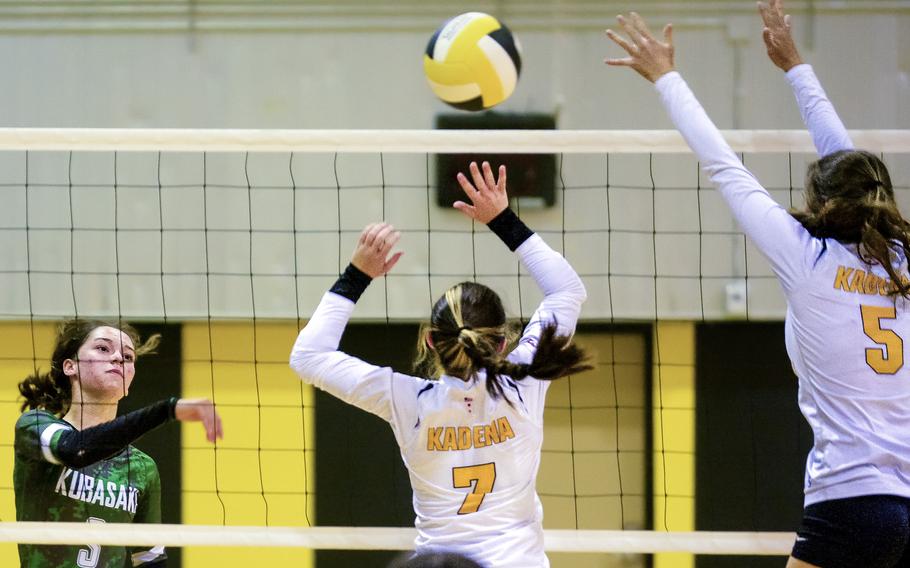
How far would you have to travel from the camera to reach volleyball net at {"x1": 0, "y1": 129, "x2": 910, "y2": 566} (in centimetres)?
688

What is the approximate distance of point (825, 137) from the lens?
2.92 metres

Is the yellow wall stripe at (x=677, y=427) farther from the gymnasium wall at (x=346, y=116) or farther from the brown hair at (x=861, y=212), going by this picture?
the brown hair at (x=861, y=212)

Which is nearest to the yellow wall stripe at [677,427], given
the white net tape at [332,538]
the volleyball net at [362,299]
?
Result: the volleyball net at [362,299]

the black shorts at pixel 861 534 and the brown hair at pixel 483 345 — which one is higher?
the brown hair at pixel 483 345

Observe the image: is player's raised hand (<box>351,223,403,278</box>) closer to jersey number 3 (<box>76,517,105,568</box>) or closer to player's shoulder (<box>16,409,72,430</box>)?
player's shoulder (<box>16,409,72,430</box>)

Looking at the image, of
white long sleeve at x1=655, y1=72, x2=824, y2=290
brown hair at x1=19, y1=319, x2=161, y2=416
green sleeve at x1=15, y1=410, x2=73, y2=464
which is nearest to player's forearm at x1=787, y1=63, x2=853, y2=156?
white long sleeve at x1=655, y1=72, x2=824, y2=290

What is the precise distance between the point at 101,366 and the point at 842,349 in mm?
2325

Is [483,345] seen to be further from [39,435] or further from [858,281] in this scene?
[39,435]

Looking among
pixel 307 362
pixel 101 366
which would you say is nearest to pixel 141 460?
pixel 101 366

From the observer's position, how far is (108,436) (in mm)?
3137

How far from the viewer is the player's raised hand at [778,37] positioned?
Answer: 2990 mm

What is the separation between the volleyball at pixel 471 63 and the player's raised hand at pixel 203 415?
1527mm

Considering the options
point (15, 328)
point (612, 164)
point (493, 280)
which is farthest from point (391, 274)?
point (15, 328)

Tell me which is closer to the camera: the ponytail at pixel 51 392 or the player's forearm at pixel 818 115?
the player's forearm at pixel 818 115
